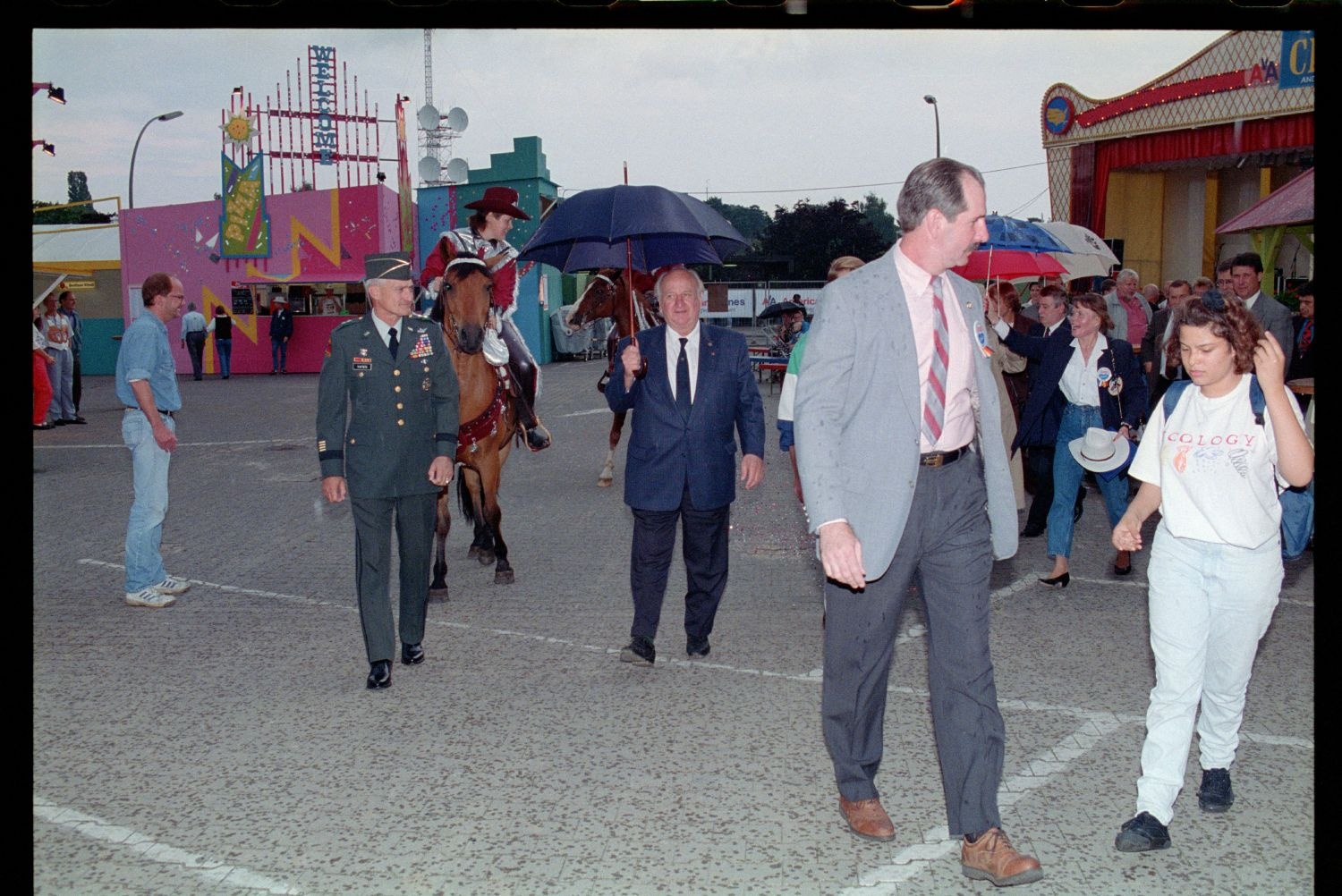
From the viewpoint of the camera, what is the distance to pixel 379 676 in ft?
19.2

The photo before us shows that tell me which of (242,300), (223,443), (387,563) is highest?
(242,300)

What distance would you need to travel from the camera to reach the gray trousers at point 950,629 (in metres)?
3.83

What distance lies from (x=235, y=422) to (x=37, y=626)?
1355 centimetres

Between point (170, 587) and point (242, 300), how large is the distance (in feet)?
94.9

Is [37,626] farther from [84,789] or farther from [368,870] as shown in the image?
[368,870]

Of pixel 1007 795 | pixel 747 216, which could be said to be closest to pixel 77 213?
pixel 747 216

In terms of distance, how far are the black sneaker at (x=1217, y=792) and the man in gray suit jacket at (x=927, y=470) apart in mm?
978

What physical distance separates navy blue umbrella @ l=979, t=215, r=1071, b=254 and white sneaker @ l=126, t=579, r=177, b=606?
7.83 m

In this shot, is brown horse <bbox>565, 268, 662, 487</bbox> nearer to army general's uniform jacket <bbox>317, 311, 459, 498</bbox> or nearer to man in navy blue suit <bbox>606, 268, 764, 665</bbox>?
man in navy blue suit <bbox>606, 268, 764, 665</bbox>

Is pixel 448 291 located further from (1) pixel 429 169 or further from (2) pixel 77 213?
(2) pixel 77 213

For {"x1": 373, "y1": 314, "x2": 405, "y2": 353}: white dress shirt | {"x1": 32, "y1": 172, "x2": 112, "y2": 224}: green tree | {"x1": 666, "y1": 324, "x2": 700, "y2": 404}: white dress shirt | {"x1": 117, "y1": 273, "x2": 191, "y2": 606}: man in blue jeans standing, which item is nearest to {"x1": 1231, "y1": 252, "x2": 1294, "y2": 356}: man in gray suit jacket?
{"x1": 666, "y1": 324, "x2": 700, "y2": 404}: white dress shirt

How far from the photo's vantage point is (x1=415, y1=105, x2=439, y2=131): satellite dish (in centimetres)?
3666

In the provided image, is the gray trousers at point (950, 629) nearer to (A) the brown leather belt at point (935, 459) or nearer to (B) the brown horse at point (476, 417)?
(A) the brown leather belt at point (935, 459)

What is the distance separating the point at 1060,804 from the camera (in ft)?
14.4
